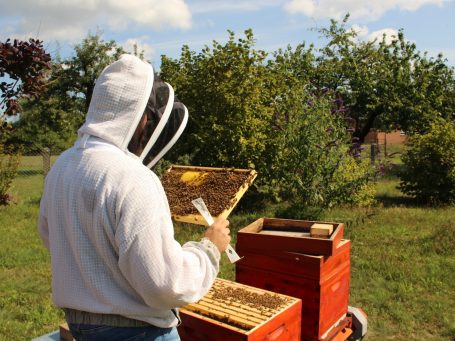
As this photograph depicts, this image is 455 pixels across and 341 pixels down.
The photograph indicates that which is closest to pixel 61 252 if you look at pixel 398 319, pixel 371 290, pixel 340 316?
pixel 340 316

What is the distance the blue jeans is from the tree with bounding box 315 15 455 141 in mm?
13303

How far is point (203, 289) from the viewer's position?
1.59 metres

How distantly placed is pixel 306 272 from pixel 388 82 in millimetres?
13208

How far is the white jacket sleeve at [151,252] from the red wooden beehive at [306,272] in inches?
65.0

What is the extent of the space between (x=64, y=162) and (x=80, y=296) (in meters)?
0.46

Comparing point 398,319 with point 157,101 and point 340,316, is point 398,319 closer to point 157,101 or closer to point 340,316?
point 340,316

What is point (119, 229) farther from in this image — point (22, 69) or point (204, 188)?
point (22, 69)

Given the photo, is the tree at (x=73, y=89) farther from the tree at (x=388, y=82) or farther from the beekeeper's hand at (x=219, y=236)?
the beekeeper's hand at (x=219, y=236)

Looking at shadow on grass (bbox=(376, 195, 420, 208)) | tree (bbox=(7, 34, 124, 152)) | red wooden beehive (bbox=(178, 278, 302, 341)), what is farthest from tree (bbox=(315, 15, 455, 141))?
red wooden beehive (bbox=(178, 278, 302, 341))

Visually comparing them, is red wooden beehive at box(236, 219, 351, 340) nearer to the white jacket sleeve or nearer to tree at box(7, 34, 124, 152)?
the white jacket sleeve

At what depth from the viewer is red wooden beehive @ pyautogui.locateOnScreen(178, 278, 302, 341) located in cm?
237

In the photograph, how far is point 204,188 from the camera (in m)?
3.63

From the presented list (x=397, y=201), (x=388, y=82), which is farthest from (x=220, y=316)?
(x=388, y=82)

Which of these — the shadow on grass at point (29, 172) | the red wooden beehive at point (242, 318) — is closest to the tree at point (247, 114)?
the red wooden beehive at point (242, 318)
